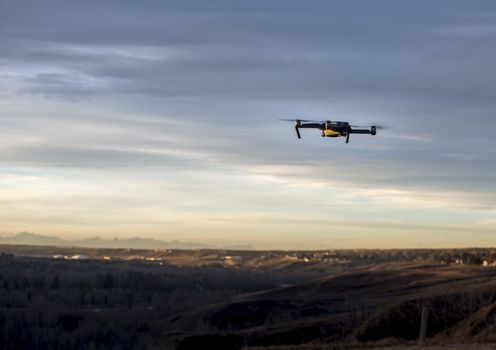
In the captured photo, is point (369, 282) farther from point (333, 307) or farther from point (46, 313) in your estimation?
point (46, 313)

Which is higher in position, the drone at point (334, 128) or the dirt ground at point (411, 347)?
the drone at point (334, 128)

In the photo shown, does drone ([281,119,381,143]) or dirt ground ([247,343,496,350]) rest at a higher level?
drone ([281,119,381,143])

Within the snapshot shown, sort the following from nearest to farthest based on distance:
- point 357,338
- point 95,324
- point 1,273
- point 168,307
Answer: point 357,338, point 95,324, point 168,307, point 1,273

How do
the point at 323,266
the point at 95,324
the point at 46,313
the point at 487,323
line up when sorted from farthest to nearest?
1. the point at 323,266
2. the point at 46,313
3. the point at 95,324
4. the point at 487,323

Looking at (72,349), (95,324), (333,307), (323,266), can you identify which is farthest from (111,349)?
(323,266)

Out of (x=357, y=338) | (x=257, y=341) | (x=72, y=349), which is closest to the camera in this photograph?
(x=357, y=338)

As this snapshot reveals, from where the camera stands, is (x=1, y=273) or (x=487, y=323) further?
(x=1, y=273)

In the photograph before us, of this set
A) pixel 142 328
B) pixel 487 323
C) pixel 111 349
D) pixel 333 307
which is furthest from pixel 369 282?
pixel 487 323

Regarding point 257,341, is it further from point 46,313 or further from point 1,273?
point 1,273

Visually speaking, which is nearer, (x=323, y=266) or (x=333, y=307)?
(x=333, y=307)
